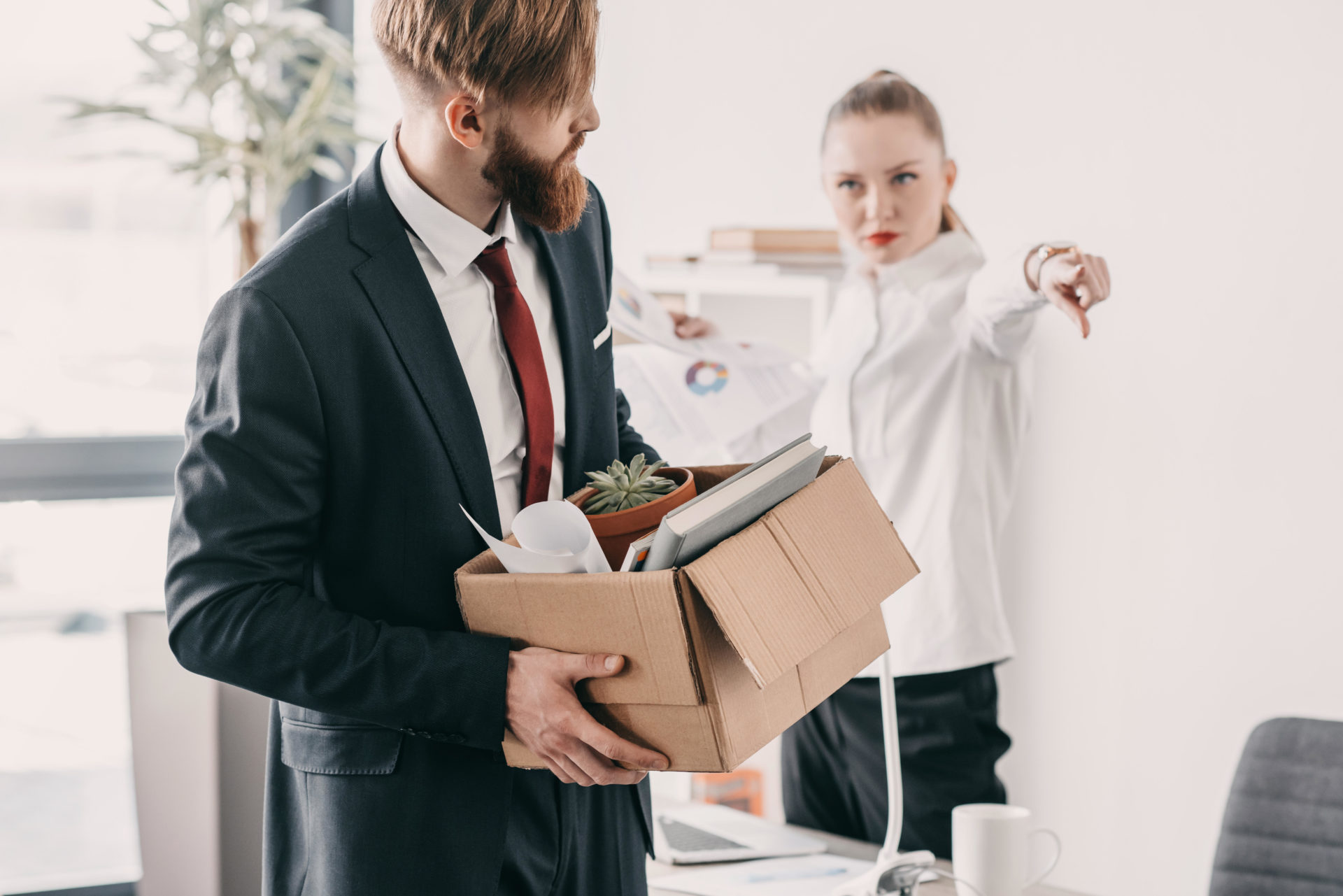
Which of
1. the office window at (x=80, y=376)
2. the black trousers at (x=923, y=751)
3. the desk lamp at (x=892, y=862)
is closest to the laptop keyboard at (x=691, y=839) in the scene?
the desk lamp at (x=892, y=862)

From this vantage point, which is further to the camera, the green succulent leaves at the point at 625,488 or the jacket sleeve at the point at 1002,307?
the jacket sleeve at the point at 1002,307

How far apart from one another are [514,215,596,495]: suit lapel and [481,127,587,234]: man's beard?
6 centimetres

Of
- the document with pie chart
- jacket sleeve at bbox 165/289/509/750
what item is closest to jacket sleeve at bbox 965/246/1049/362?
the document with pie chart

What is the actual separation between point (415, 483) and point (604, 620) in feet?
0.90

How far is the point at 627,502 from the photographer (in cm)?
103

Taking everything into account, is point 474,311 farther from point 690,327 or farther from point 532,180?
point 690,327

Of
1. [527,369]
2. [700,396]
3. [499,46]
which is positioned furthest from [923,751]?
[499,46]

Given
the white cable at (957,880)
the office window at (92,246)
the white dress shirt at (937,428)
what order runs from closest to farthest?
the white cable at (957,880), the white dress shirt at (937,428), the office window at (92,246)

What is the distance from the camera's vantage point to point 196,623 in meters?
0.97

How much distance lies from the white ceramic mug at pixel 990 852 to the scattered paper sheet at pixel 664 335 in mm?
798

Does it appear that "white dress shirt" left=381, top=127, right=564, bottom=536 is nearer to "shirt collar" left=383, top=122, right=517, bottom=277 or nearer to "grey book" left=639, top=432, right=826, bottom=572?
"shirt collar" left=383, top=122, right=517, bottom=277

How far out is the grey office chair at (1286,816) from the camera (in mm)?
1491

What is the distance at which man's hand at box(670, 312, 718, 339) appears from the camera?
1870mm

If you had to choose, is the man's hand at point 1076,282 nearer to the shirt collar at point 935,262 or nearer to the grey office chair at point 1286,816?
the shirt collar at point 935,262
